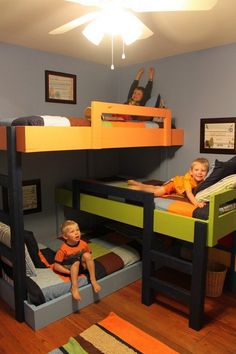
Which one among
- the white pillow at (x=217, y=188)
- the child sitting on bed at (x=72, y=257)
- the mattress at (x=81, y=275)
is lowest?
the mattress at (x=81, y=275)

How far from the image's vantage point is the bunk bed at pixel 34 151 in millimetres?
1977

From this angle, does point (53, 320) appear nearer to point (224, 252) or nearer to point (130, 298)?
point (130, 298)

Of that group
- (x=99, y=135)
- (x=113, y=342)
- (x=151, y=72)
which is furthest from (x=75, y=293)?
(x=151, y=72)

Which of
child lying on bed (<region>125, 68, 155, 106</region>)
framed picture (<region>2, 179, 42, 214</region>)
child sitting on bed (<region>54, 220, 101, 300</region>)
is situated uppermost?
child lying on bed (<region>125, 68, 155, 106</region>)

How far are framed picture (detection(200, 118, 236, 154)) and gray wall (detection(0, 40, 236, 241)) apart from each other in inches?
2.0

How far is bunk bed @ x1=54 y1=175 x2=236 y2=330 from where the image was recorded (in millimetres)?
2020

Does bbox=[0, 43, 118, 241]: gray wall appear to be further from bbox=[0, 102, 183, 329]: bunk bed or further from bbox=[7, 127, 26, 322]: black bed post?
bbox=[7, 127, 26, 322]: black bed post

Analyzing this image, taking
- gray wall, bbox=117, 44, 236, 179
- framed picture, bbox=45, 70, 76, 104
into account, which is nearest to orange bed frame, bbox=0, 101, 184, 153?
gray wall, bbox=117, 44, 236, 179

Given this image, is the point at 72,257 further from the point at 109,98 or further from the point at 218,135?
the point at 109,98

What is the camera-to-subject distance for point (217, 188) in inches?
86.1

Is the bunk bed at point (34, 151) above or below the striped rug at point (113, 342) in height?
above

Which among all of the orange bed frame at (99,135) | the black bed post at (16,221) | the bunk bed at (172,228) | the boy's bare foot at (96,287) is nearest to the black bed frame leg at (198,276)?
the bunk bed at (172,228)

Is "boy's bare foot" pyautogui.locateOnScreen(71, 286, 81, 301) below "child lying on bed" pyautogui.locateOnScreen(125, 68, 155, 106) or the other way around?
below

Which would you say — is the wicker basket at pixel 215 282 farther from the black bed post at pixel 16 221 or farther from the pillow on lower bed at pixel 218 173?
the black bed post at pixel 16 221
